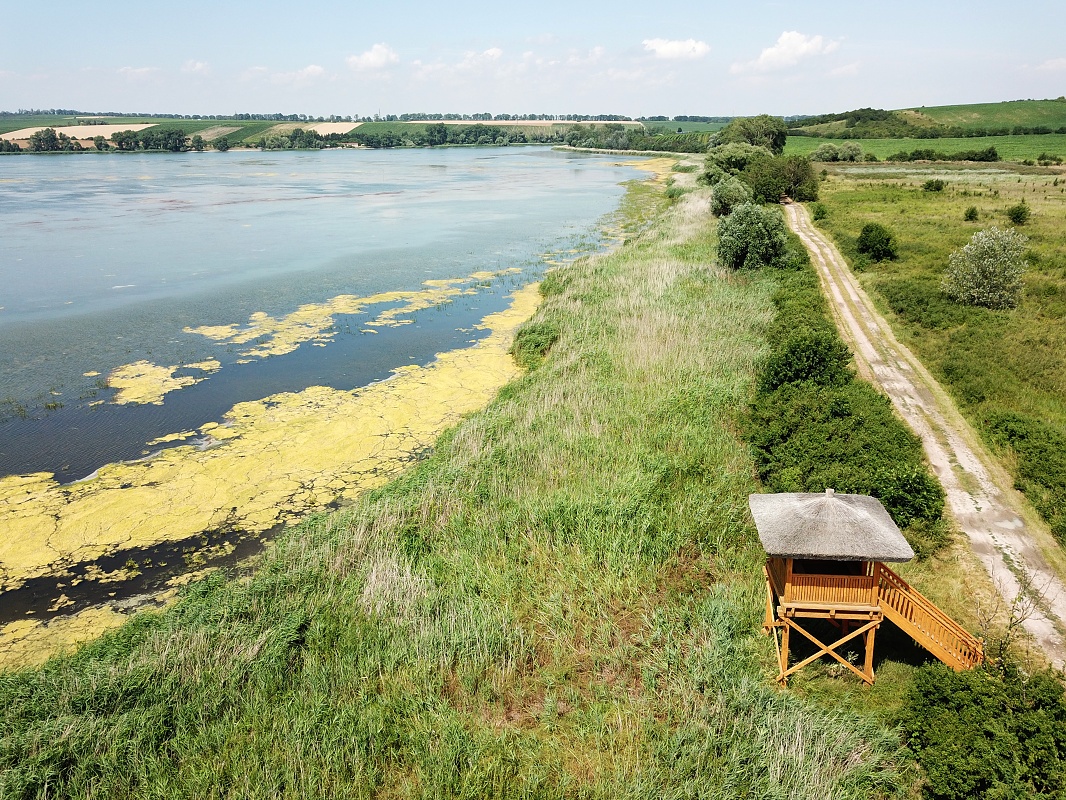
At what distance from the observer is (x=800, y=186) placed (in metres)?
58.5

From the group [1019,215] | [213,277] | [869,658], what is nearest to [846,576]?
[869,658]

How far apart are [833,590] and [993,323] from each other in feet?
66.9

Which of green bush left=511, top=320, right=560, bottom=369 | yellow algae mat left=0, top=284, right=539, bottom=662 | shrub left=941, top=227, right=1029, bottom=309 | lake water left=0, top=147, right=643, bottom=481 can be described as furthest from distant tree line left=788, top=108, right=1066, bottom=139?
yellow algae mat left=0, top=284, right=539, bottom=662

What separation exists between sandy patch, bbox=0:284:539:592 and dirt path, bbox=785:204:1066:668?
1385 centimetres

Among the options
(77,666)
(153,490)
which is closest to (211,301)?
(153,490)

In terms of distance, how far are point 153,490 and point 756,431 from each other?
54.8 feet

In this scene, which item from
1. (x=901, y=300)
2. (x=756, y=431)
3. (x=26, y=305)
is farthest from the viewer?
(x=26, y=305)

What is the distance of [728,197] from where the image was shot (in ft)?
154

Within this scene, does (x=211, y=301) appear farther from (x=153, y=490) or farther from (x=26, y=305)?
(x=153, y=490)

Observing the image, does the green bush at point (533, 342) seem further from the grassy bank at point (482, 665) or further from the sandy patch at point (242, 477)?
the grassy bank at point (482, 665)

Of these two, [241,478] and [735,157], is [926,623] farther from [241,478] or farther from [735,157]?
[735,157]

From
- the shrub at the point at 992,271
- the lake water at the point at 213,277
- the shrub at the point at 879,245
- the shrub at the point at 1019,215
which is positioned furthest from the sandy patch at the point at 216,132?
the shrub at the point at 992,271

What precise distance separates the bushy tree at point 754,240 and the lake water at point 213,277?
1214cm

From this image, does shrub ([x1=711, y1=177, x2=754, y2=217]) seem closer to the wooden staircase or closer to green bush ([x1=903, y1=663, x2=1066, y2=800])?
the wooden staircase
